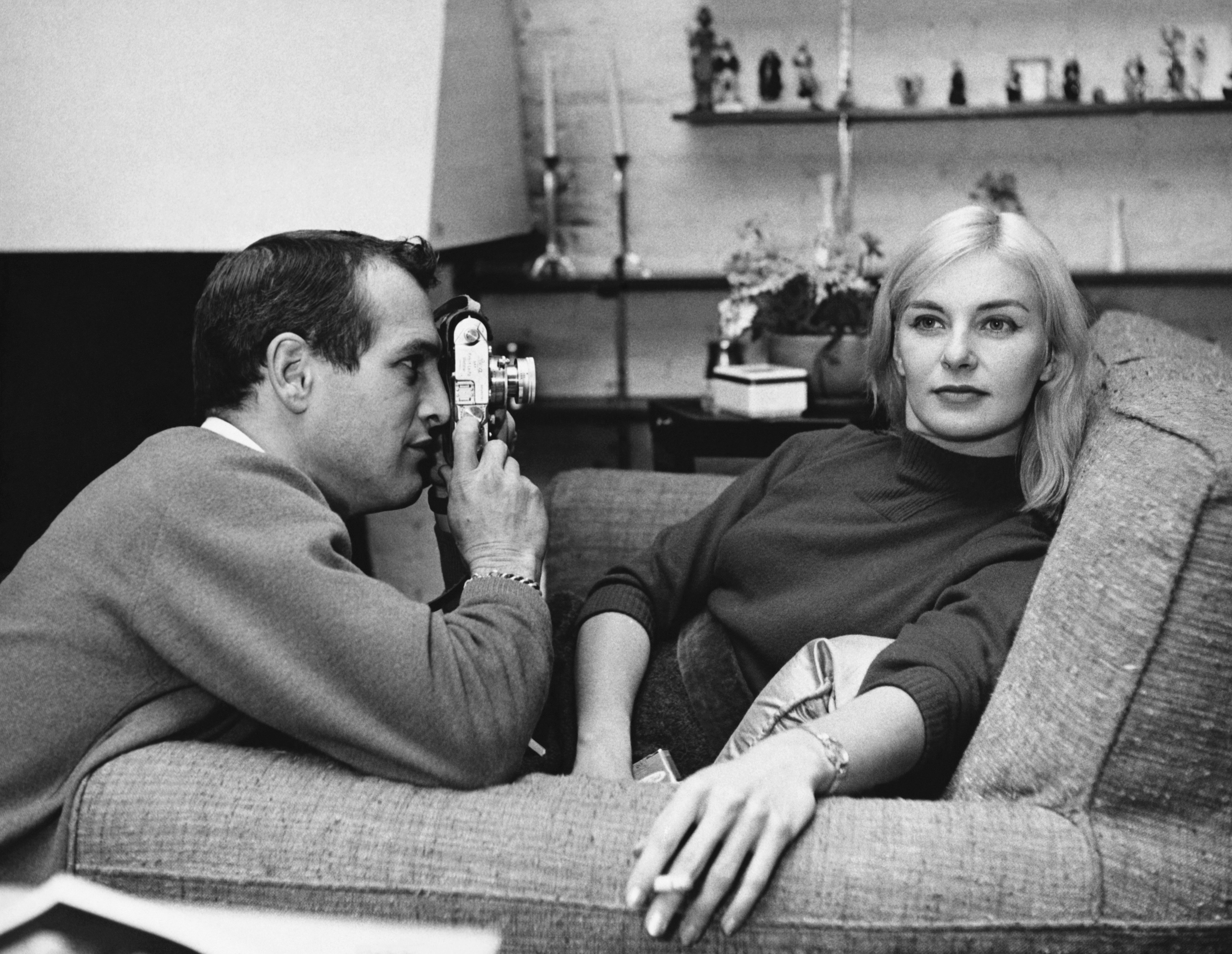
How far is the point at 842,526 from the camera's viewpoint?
5.03 ft

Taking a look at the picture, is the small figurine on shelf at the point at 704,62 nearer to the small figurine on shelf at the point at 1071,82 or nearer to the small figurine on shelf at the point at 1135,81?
the small figurine on shelf at the point at 1071,82

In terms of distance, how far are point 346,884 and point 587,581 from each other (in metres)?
0.98

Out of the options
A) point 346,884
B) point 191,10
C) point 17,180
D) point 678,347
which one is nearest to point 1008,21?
point 678,347

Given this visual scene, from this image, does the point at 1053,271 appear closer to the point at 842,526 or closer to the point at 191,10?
the point at 842,526

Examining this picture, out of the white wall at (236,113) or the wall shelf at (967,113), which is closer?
the white wall at (236,113)

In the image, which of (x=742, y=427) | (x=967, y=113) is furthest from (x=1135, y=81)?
(x=742, y=427)

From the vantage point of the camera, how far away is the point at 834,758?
3.54 feet

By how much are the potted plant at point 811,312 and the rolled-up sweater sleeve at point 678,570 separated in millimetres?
999

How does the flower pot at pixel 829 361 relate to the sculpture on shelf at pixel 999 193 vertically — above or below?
below

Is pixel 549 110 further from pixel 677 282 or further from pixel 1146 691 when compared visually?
pixel 1146 691

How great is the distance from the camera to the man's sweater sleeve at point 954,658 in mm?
1162

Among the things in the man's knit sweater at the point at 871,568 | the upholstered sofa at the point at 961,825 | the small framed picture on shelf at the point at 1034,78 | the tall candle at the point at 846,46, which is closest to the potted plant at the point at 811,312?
the tall candle at the point at 846,46

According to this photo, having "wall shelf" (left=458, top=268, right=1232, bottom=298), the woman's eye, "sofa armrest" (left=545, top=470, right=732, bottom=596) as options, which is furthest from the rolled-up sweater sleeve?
"wall shelf" (left=458, top=268, right=1232, bottom=298)

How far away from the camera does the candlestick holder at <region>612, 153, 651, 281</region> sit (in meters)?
3.26
